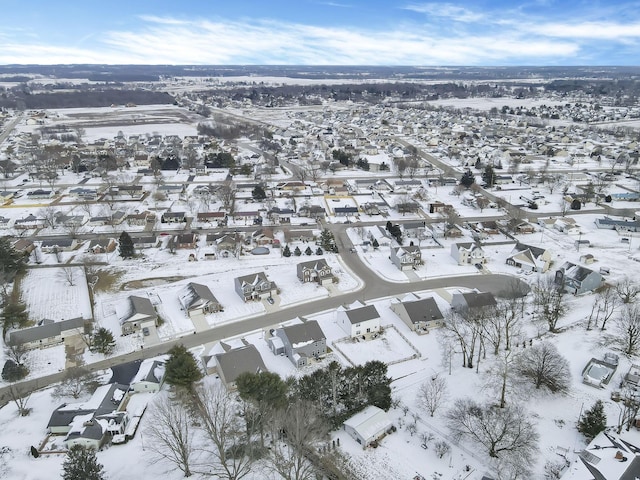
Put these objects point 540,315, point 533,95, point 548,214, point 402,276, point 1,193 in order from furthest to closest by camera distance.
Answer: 1. point 533,95
2. point 1,193
3. point 548,214
4. point 402,276
5. point 540,315

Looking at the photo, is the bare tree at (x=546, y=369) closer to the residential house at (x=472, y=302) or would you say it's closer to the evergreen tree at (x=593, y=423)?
the evergreen tree at (x=593, y=423)

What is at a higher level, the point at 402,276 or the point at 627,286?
the point at 627,286

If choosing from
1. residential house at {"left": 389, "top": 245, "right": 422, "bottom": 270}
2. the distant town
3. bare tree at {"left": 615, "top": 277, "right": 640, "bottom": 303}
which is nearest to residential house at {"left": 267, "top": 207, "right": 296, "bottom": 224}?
the distant town

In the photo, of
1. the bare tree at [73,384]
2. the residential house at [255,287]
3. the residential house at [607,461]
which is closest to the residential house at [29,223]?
the residential house at [255,287]

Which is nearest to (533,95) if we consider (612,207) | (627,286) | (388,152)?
(388,152)

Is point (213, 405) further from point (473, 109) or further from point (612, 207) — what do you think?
point (473, 109)

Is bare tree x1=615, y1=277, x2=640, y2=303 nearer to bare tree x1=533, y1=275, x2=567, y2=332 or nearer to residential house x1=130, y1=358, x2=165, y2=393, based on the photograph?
bare tree x1=533, y1=275, x2=567, y2=332

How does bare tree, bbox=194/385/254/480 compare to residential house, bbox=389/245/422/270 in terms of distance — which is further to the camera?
residential house, bbox=389/245/422/270
